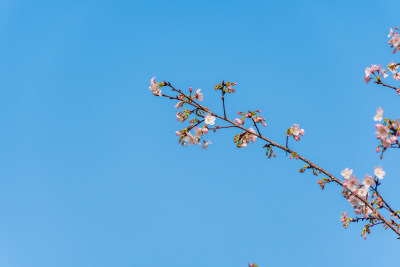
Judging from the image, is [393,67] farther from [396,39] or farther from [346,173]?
[346,173]

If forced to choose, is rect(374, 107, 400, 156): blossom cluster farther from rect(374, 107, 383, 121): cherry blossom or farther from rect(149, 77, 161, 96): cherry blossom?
rect(149, 77, 161, 96): cherry blossom

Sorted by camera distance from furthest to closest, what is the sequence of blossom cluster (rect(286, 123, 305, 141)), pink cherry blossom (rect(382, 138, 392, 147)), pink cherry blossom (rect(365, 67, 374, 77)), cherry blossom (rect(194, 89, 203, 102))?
pink cherry blossom (rect(365, 67, 374, 77))
cherry blossom (rect(194, 89, 203, 102))
blossom cluster (rect(286, 123, 305, 141))
pink cherry blossom (rect(382, 138, 392, 147))

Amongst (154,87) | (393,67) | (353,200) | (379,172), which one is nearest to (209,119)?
(154,87)

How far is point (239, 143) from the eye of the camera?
6355 millimetres

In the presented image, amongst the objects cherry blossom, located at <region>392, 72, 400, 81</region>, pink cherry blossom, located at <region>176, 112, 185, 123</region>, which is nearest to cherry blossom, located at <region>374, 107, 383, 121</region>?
cherry blossom, located at <region>392, 72, 400, 81</region>

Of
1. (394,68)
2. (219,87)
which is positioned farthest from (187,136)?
(394,68)

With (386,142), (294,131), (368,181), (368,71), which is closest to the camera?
(386,142)

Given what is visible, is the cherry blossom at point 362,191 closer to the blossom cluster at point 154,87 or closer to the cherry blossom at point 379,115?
the cherry blossom at point 379,115

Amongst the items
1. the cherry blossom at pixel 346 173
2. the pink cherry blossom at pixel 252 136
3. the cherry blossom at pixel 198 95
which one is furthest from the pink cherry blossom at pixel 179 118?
the cherry blossom at pixel 346 173

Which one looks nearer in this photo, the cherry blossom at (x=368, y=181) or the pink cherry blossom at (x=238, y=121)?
the cherry blossom at (x=368, y=181)

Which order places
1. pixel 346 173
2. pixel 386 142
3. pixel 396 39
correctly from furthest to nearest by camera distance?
pixel 396 39 < pixel 346 173 < pixel 386 142

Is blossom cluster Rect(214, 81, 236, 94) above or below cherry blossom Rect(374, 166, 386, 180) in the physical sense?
above

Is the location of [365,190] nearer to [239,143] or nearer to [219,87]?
[239,143]

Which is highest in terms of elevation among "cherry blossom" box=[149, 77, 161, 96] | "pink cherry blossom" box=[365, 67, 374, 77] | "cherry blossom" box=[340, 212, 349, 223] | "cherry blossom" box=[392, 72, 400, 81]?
"cherry blossom" box=[392, 72, 400, 81]
